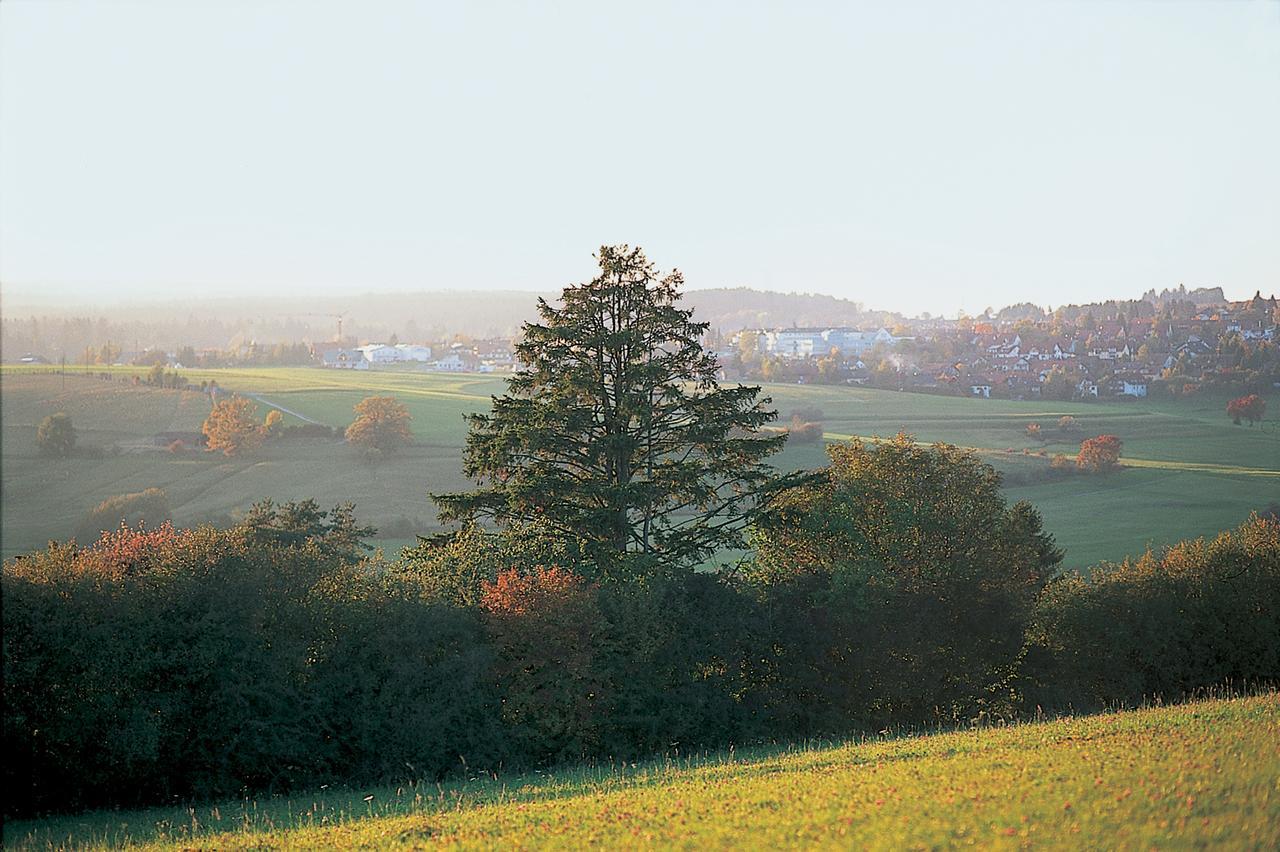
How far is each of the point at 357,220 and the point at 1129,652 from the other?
11037 centimetres

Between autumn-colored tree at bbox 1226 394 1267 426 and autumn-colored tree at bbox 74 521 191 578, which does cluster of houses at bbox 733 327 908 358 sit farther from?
autumn-colored tree at bbox 74 521 191 578

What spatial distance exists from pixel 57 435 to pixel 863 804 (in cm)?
6833

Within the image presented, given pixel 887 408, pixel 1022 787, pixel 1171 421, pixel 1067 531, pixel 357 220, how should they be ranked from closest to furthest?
pixel 1022 787 → pixel 1067 531 → pixel 1171 421 → pixel 887 408 → pixel 357 220

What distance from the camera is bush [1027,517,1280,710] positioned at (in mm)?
29453

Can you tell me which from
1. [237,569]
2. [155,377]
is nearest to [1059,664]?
[237,569]

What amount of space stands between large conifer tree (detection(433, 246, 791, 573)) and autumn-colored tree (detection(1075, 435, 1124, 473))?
47.2 metres

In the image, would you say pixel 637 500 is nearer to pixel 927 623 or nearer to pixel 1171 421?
pixel 927 623

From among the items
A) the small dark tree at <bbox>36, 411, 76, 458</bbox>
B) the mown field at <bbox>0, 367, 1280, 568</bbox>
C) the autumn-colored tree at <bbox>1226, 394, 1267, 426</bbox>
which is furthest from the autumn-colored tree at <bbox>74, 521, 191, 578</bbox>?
the autumn-colored tree at <bbox>1226, 394, 1267, 426</bbox>

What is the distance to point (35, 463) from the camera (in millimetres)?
62719

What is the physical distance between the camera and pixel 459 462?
80.8 m

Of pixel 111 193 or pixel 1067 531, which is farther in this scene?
pixel 1067 531

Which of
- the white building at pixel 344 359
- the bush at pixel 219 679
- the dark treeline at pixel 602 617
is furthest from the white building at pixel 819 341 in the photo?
the bush at pixel 219 679

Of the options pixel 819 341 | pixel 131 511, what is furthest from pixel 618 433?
pixel 819 341

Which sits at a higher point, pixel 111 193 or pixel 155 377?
pixel 111 193
